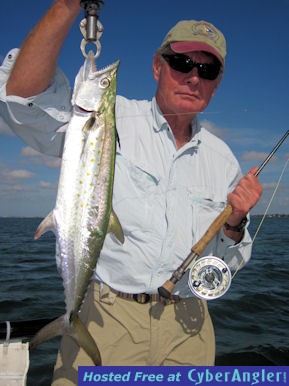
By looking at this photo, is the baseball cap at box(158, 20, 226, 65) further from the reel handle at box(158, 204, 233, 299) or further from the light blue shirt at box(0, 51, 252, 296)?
the reel handle at box(158, 204, 233, 299)

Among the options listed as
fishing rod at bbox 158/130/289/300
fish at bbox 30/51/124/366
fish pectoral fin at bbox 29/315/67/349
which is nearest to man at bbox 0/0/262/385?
fishing rod at bbox 158/130/289/300

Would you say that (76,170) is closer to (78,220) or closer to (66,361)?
(78,220)

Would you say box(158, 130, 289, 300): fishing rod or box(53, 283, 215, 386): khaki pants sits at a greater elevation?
box(158, 130, 289, 300): fishing rod

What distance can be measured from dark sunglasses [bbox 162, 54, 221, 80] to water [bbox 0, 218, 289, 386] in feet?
16.9

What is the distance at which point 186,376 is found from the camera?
2.72 metres

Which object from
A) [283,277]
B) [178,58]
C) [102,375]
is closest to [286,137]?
[178,58]

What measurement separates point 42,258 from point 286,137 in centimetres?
1573

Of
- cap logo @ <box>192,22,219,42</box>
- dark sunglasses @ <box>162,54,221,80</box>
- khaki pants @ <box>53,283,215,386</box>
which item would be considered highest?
cap logo @ <box>192,22,219,42</box>

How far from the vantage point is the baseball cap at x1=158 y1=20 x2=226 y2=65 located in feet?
11.0

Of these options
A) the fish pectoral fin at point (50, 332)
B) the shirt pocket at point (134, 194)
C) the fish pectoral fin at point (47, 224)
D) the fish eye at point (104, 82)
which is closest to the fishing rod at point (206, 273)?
the shirt pocket at point (134, 194)

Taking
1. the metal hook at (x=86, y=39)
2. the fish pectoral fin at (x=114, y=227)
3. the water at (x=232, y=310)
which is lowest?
the water at (x=232, y=310)

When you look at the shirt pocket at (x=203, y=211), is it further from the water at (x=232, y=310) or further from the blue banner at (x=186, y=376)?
the water at (x=232, y=310)

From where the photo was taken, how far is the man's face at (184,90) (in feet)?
11.1

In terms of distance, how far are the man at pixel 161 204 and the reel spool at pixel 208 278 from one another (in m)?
0.17
